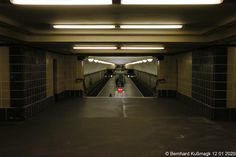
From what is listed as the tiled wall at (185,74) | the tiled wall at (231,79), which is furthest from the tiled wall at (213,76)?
the tiled wall at (185,74)

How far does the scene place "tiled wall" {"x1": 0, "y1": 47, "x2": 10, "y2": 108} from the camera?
8.06 metres

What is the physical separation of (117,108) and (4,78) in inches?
164

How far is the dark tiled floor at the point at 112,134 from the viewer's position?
5.29m

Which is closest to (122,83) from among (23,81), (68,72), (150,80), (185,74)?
(150,80)

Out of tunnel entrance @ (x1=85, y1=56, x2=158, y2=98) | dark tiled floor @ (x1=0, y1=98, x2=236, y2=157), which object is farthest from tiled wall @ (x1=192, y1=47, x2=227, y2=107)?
tunnel entrance @ (x1=85, y1=56, x2=158, y2=98)

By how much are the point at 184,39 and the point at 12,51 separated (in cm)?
479

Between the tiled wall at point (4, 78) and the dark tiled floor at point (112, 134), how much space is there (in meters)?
0.76

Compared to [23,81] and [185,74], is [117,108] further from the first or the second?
[23,81]

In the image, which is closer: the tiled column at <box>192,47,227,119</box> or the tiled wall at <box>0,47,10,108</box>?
the tiled wall at <box>0,47,10,108</box>

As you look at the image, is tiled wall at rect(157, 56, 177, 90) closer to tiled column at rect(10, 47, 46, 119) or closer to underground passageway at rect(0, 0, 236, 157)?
underground passageway at rect(0, 0, 236, 157)

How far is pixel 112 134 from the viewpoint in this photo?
6.49 meters

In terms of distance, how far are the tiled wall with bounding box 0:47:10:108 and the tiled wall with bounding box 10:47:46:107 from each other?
13 cm

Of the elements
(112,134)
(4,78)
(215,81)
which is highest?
(4,78)

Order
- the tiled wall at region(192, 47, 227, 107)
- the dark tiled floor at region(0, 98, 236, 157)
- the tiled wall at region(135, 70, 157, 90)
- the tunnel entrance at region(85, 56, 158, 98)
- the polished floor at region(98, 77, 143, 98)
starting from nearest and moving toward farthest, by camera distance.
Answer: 1. the dark tiled floor at region(0, 98, 236, 157)
2. the tiled wall at region(192, 47, 227, 107)
3. the polished floor at region(98, 77, 143, 98)
4. the tiled wall at region(135, 70, 157, 90)
5. the tunnel entrance at region(85, 56, 158, 98)
